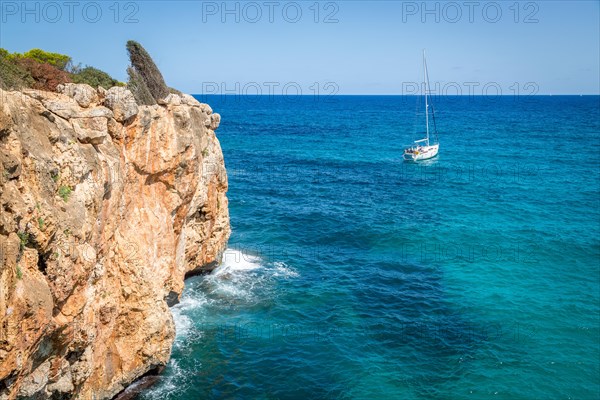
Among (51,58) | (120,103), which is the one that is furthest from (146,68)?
(120,103)

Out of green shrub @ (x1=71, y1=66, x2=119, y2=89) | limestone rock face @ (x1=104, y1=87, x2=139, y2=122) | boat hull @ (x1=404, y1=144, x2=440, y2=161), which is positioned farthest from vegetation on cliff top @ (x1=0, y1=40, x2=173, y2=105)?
boat hull @ (x1=404, y1=144, x2=440, y2=161)

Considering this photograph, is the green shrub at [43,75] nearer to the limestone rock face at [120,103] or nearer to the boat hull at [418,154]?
the limestone rock face at [120,103]

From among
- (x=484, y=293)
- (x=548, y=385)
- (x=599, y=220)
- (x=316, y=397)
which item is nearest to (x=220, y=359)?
(x=316, y=397)

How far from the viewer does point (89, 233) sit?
692 inches

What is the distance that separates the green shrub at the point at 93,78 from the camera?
25.3 m

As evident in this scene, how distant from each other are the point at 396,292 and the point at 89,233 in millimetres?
24090

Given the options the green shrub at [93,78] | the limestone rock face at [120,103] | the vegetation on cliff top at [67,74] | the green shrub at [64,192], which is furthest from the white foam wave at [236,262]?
the green shrub at [64,192]

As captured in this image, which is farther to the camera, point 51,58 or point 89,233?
point 51,58

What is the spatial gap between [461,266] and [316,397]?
21.1 m

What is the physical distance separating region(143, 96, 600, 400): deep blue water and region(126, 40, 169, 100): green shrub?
13.9 m

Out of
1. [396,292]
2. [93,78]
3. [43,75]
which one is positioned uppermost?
[93,78]

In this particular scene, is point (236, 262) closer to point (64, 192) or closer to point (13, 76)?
point (13, 76)

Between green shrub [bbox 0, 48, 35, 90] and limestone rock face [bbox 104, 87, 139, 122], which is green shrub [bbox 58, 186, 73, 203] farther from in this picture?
green shrub [bbox 0, 48, 35, 90]

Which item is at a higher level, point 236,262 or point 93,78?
point 93,78
